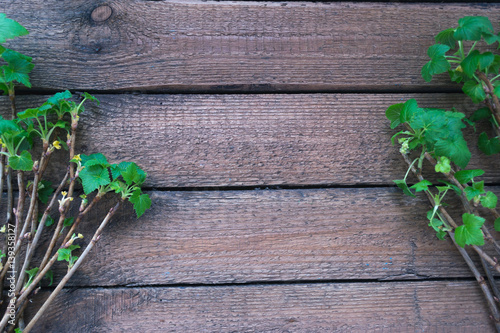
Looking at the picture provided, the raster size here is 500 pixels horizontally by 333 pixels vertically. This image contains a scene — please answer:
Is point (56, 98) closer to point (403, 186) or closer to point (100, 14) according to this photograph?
point (100, 14)

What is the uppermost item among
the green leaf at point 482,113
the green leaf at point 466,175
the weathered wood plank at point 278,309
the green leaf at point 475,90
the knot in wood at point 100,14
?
the knot in wood at point 100,14

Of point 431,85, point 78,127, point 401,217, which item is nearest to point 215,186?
point 78,127

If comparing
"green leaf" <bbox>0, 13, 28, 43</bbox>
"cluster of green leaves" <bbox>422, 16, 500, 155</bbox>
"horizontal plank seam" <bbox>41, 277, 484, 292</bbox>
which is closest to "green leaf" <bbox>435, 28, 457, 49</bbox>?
"cluster of green leaves" <bbox>422, 16, 500, 155</bbox>

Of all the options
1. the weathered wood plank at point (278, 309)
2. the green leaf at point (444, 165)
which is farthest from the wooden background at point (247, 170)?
the green leaf at point (444, 165)

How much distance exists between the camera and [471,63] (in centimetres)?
70

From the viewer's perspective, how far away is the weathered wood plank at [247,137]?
752 mm

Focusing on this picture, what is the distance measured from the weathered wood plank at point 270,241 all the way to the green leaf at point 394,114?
0.53ft

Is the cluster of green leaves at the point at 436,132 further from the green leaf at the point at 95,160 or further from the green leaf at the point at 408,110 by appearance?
the green leaf at the point at 95,160

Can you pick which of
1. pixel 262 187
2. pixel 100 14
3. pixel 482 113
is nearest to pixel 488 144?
pixel 482 113

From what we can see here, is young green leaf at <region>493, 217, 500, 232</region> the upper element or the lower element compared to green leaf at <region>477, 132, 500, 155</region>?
lower

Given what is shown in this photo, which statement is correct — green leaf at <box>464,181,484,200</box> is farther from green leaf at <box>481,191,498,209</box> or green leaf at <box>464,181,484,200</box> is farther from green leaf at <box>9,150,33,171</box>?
green leaf at <box>9,150,33,171</box>

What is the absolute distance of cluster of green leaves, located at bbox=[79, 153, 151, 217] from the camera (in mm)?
656

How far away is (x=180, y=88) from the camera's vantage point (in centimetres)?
77

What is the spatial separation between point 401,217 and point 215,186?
437 millimetres
